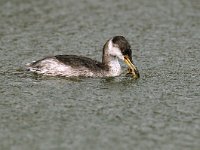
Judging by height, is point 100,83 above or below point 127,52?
below

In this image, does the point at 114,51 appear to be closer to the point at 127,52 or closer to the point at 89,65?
the point at 127,52

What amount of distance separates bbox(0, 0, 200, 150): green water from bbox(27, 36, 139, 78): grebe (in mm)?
A: 191

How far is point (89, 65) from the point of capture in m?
14.2

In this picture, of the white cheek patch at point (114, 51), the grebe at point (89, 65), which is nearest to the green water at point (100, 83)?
the grebe at point (89, 65)

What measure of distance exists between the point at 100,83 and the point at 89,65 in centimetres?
55

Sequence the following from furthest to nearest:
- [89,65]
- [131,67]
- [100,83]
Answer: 1. [131,67]
2. [89,65]
3. [100,83]

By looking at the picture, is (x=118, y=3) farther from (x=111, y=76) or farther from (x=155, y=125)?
(x=155, y=125)

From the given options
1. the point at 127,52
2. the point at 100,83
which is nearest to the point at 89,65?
the point at 100,83

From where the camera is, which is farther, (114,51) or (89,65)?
(114,51)

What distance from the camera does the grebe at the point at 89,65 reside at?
14.2 metres

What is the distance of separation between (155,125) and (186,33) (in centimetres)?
762

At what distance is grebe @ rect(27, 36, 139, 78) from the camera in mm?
14195

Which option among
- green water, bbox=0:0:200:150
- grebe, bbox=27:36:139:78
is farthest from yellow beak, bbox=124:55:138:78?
green water, bbox=0:0:200:150

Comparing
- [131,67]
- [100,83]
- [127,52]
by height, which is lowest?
[100,83]
